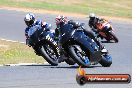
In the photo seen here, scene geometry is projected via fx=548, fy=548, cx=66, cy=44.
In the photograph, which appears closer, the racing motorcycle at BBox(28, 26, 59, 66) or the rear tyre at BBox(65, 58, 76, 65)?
the rear tyre at BBox(65, 58, 76, 65)

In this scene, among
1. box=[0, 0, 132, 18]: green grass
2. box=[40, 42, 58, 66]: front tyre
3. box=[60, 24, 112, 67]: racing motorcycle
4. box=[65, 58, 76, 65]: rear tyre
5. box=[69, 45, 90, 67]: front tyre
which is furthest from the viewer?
box=[0, 0, 132, 18]: green grass

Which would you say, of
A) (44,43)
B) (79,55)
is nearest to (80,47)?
(79,55)

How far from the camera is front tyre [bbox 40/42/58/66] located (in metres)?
15.7

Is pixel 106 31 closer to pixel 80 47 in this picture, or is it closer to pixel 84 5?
pixel 80 47

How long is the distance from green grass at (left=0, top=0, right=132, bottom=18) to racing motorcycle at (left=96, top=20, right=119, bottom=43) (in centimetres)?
1233

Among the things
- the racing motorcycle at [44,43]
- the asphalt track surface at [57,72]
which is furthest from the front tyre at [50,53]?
the asphalt track surface at [57,72]

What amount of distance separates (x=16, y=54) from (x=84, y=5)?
983 inches

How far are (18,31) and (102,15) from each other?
10.1 metres

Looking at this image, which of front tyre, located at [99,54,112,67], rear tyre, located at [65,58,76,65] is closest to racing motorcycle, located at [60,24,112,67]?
front tyre, located at [99,54,112,67]

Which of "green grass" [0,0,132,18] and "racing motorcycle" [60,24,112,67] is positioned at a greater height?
"racing motorcycle" [60,24,112,67]

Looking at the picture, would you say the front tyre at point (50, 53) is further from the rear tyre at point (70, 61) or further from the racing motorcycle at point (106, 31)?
the racing motorcycle at point (106, 31)

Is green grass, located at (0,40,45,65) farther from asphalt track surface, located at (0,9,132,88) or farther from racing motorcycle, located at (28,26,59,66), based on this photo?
asphalt track surface, located at (0,9,132,88)

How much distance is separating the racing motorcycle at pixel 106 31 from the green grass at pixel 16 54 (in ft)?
15.1

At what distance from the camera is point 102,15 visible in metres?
37.2
